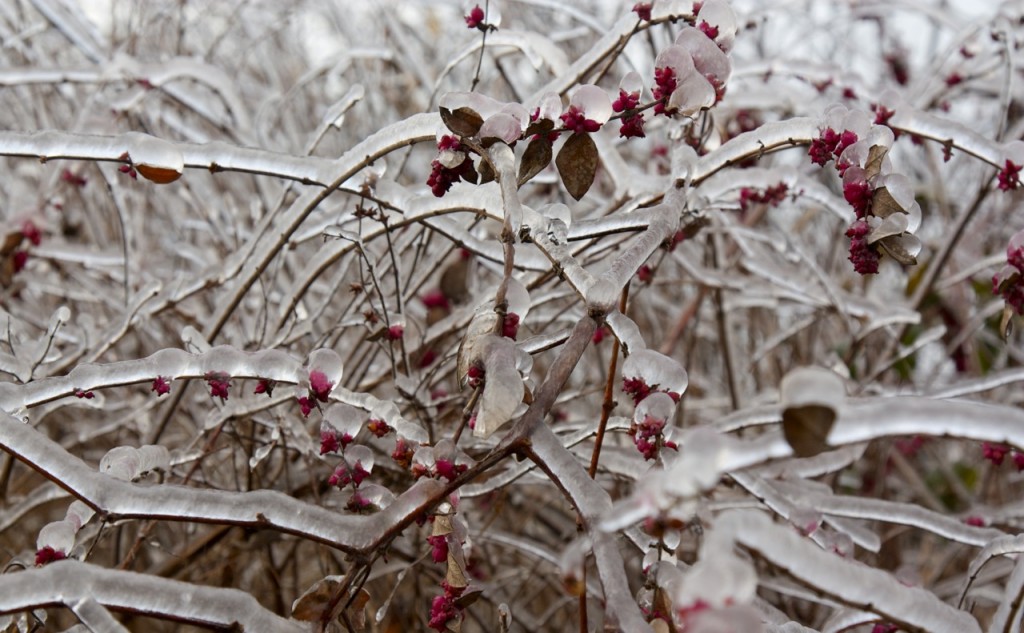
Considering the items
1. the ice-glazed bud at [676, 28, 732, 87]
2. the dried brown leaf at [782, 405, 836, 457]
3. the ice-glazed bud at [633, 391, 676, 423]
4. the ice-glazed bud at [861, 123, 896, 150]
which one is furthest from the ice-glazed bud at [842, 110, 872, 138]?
the dried brown leaf at [782, 405, 836, 457]

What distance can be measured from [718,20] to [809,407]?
614mm

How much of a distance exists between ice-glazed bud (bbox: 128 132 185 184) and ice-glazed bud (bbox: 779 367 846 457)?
767 mm

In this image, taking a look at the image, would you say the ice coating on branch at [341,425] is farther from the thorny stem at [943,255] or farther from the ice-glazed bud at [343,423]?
the thorny stem at [943,255]

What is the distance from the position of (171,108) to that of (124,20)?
1176 mm

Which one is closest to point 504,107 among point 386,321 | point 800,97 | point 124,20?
point 386,321

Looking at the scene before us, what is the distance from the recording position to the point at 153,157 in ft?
3.47

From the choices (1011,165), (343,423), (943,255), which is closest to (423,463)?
(343,423)

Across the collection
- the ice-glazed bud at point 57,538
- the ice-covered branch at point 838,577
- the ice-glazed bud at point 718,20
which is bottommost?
the ice-covered branch at point 838,577

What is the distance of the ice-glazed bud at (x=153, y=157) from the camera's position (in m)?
1.05

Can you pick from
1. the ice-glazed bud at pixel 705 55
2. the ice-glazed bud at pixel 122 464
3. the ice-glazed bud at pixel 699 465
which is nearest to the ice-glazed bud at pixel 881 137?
the ice-glazed bud at pixel 705 55

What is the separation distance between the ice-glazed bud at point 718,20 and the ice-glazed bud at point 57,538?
902 mm

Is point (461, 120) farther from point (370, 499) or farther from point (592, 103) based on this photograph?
point (370, 499)

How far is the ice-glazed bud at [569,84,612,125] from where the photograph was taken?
94cm

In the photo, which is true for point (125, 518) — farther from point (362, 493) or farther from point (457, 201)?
point (457, 201)
